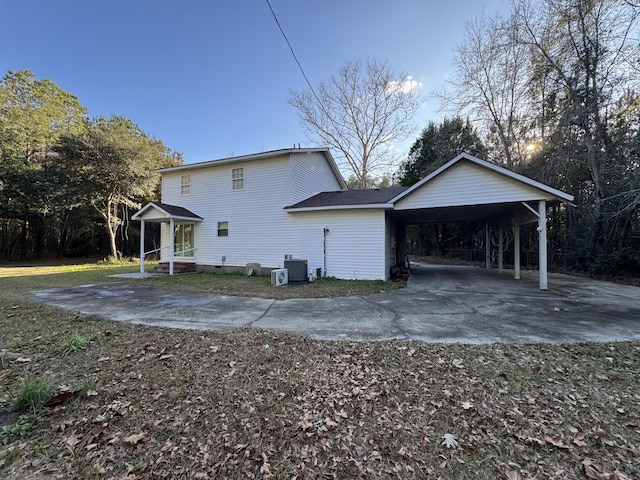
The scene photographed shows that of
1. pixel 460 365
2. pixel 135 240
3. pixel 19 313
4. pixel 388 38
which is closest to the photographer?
pixel 460 365

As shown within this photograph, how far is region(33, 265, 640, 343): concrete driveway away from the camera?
4520 millimetres

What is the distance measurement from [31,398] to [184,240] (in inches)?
480

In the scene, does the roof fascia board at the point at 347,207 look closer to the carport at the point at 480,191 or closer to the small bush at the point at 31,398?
the carport at the point at 480,191

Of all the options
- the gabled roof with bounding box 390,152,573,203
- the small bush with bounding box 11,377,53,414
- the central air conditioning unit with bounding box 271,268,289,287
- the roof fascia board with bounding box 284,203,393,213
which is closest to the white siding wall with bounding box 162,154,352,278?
the roof fascia board with bounding box 284,203,393,213

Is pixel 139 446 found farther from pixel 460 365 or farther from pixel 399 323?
pixel 399 323

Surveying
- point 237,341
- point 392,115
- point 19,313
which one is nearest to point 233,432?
point 237,341

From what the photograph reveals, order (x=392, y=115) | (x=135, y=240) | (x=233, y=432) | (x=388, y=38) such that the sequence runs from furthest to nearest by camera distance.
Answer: (x=135, y=240) → (x=392, y=115) → (x=388, y=38) → (x=233, y=432)

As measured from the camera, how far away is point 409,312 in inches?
233

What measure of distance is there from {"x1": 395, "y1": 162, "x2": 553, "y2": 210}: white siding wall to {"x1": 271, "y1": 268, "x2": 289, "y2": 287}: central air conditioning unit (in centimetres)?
500

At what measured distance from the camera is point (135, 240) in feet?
86.0

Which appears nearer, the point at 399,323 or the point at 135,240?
the point at 399,323

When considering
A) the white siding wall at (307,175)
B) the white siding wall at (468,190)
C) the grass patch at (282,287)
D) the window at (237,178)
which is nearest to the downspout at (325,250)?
the grass patch at (282,287)

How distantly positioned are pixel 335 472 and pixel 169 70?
16817 mm

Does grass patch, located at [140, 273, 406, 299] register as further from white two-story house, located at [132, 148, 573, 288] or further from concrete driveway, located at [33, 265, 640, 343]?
white two-story house, located at [132, 148, 573, 288]
